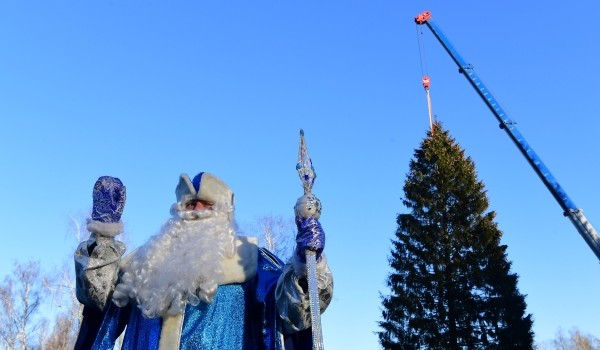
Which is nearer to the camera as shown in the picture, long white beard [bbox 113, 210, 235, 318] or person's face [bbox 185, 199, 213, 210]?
long white beard [bbox 113, 210, 235, 318]

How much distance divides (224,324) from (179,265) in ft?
1.62

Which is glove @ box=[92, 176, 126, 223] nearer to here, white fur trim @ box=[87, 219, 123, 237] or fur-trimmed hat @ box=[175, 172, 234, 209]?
white fur trim @ box=[87, 219, 123, 237]

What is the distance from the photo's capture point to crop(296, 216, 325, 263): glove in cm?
319

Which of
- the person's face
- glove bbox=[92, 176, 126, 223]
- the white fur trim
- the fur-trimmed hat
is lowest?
the white fur trim

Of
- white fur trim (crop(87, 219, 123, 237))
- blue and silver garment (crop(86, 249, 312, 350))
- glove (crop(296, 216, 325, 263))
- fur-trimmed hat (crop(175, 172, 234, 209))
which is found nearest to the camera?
glove (crop(296, 216, 325, 263))

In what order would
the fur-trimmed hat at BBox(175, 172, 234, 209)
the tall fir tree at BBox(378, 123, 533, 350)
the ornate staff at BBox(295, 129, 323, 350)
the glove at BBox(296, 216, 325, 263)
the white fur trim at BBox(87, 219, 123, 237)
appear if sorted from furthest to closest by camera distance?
the tall fir tree at BBox(378, 123, 533, 350) < the fur-trimmed hat at BBox(175, 172, 234, 209) < the white fur trim at BBox(87, 219, 123, 237) < the glove at BBox(296, 216, 325, 263) < the ornate staff at BBox(295, 129, 323, 350)

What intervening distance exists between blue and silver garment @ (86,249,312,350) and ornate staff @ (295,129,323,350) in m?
0.69

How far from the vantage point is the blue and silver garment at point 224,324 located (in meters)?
3.64

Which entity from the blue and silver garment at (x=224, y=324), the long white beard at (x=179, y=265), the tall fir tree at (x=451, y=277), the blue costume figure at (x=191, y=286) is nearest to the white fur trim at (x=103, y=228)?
the blue costume figure at (x=191, y=286)

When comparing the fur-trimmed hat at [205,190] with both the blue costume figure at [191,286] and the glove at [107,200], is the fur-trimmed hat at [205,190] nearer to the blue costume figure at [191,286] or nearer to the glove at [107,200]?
the blue costume figure at [191,286]

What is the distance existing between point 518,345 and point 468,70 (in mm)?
10080

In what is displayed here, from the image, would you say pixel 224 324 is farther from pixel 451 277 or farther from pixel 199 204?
pixel 451 277

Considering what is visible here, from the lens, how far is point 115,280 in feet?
12.3

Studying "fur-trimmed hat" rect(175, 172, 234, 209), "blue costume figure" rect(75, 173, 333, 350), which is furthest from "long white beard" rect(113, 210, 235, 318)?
"fur-trimmed hat" rect(175, 172, 234, 209)
